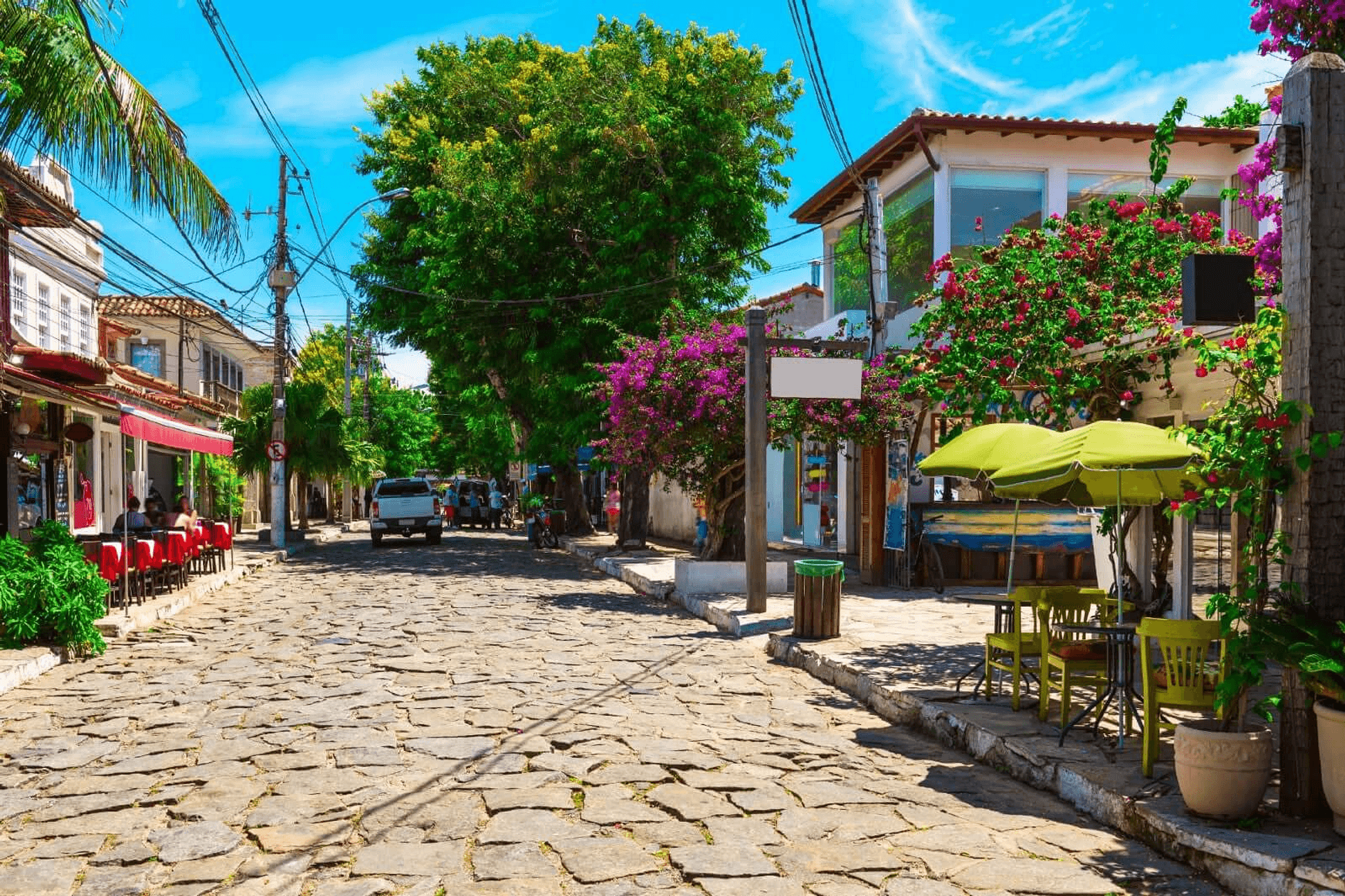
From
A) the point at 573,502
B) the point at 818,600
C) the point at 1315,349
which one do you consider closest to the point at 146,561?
the point at 818,600

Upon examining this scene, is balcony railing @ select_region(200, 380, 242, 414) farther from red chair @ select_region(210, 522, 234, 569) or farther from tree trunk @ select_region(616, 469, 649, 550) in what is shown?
red chair @ select_region(210, 522, 234, 569)

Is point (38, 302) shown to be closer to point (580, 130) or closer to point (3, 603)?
point (580, 130)

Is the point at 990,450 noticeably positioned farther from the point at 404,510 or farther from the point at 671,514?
the point at 671,514

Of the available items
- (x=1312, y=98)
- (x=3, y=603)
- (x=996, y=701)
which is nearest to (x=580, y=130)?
(x=3, y=603)

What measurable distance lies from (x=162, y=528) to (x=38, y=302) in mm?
9534

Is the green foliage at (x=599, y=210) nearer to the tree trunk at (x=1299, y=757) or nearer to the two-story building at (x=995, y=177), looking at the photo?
the two-story building at (x=995, y=177)

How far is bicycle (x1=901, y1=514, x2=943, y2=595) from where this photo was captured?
59.5ft

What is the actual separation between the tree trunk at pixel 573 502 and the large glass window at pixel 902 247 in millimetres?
12843

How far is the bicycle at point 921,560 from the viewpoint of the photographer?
18.1 m

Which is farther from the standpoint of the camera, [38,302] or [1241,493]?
[38,302]

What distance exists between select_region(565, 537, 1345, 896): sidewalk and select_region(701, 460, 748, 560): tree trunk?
244cm

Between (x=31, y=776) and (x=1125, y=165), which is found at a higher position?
(x=1125, y=165)

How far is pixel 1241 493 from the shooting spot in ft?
18.4

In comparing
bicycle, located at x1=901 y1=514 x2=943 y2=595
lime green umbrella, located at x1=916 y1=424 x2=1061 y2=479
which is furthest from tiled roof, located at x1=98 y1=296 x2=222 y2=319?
lime green umbrella, located at x1=916 y1=424 x2=1061 y2=479
